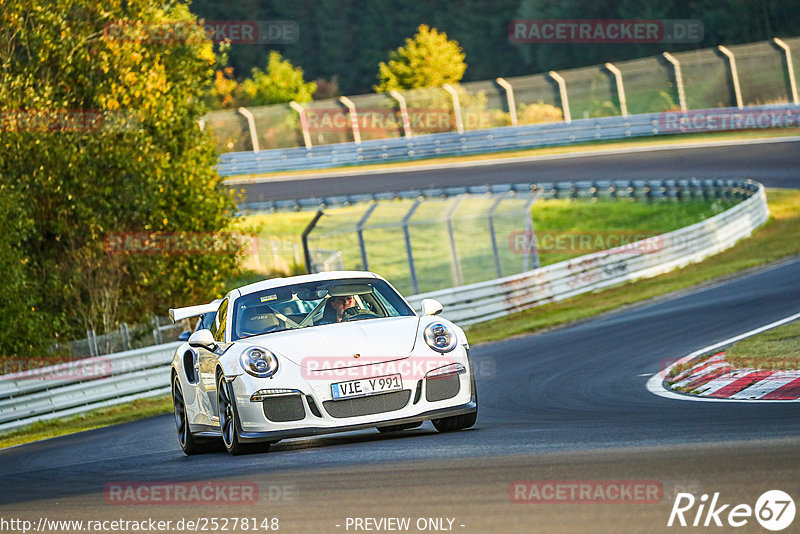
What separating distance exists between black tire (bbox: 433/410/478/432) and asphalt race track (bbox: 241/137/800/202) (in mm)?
26283

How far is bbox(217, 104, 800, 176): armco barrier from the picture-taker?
40.9m

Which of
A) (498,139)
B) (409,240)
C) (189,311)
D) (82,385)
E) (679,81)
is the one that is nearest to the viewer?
(189,311)

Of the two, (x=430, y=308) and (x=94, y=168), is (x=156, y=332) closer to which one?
(x=94, y=168)

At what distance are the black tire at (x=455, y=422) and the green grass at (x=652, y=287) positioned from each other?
39.1ft

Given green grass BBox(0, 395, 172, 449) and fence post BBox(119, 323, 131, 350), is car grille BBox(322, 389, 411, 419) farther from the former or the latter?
fence post BBox(119, 323, 131, 350)

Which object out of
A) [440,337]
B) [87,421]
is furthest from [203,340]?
[87,421]

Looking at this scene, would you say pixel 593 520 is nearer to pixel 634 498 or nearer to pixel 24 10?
pixel 634 498

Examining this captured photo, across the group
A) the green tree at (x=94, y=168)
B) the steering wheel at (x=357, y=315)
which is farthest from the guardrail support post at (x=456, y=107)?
the steering wheel at (x=357, y=315)

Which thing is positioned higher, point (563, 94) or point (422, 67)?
point (422, 67)

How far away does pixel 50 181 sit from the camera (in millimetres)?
21969

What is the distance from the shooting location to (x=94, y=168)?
22.5 metres

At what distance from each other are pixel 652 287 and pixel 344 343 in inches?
642

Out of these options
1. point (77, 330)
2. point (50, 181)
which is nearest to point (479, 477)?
point (50, 181)

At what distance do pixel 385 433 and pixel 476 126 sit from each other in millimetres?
39399
